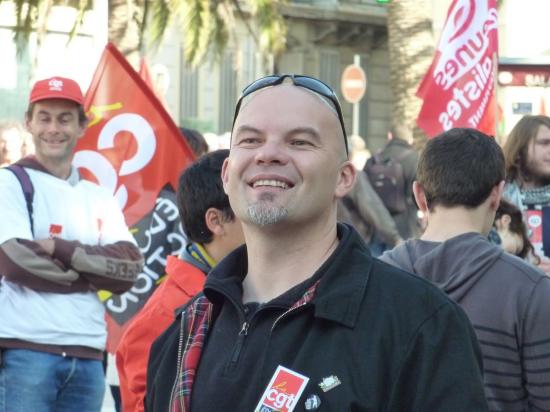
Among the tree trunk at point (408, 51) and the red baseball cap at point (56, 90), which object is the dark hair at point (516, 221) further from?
the tree trunk at point (408, 51)

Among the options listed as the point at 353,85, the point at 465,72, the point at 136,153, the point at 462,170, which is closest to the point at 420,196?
the point at 462,170

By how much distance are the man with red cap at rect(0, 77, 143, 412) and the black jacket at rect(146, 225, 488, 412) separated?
281 centimetres

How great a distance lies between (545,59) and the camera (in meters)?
9.50

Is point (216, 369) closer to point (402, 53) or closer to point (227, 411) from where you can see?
point (227, 411)

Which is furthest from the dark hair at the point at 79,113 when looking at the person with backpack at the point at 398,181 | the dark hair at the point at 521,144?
the person with backpack at the point at 398,181

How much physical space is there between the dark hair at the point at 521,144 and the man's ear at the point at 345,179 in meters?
3.59

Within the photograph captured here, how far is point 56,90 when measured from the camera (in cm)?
612

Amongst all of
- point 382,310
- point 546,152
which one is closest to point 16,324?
point 546,152

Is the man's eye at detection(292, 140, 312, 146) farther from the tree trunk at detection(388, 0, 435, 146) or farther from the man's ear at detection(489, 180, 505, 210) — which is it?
the tree trunk at detection(388, 0, 435, 146)

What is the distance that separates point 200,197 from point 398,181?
7.94 metres

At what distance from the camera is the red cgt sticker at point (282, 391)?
2.81 metres

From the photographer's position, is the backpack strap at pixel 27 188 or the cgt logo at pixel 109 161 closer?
the backpack strap at pixel 27 188

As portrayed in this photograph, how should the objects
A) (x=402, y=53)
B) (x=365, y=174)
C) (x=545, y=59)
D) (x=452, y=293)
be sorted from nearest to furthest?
(x=452, y=293) < (x=545, y=59) < (x=365, y=174) < (x=402, y=53)

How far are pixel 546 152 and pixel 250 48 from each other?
2729 cm
